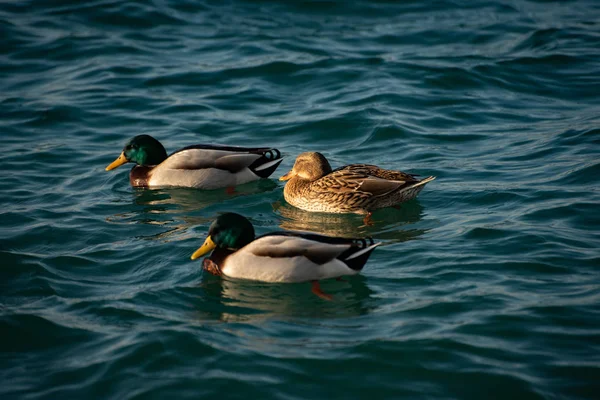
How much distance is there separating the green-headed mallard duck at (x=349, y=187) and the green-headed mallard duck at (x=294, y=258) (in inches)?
80.3

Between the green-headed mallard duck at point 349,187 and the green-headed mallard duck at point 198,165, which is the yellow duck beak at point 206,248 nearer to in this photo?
the green-headed mallard duck at point 349,187

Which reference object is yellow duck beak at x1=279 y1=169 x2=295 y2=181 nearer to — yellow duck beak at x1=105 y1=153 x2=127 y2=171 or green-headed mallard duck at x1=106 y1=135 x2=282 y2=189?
green-headed mallard duck at x1=106 y1=135 x2=282 y2=189

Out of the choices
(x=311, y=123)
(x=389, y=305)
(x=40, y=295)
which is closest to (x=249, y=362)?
(x=389, y=305)

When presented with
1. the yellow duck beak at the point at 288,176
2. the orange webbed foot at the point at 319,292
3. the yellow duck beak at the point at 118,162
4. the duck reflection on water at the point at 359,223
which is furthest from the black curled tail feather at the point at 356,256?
the yellow duck beak at the point at 118,162

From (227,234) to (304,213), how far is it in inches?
93.4

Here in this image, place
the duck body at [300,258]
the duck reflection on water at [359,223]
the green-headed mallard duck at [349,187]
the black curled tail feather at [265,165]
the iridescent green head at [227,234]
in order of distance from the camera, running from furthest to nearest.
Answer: the black curled tail feather at [265,165] → the green-headed mallard duck at [349,187] → the duck reflection on water at [359,223] → the iridescent green head at [227,234] → the duck body at [300,258]

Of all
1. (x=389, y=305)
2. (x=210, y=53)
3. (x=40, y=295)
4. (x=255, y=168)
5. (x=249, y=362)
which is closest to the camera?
(x=249, y=362)

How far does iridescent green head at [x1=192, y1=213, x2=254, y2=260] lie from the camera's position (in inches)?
326

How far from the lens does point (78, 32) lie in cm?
1745

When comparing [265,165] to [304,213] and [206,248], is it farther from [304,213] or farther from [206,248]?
[206,248]

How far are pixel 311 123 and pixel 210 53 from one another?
4.26 m

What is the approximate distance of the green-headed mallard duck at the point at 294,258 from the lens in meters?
7.88

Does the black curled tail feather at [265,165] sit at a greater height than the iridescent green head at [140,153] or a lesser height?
lesser

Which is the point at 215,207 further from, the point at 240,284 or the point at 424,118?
the point at 424,118
